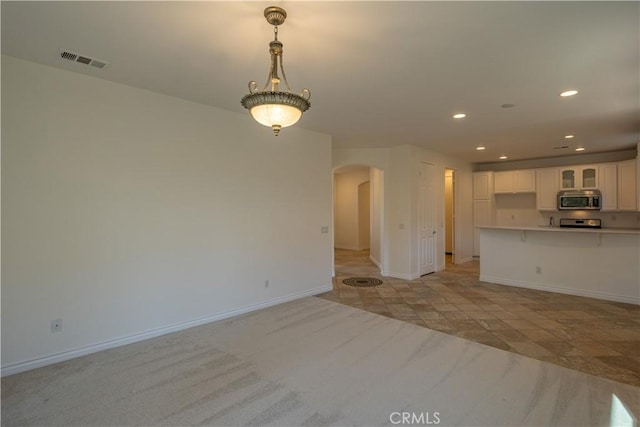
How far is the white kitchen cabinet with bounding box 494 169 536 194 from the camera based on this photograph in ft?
25.8

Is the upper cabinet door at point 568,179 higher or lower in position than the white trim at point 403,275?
higher

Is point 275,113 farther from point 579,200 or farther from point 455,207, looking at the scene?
point 579,200

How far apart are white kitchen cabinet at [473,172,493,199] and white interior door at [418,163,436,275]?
2.37 m

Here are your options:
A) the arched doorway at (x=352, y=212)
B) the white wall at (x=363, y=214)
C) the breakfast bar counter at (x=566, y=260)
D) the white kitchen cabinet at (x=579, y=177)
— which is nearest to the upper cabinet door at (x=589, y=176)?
the white kitchen cabinet at (x=579, y=177)

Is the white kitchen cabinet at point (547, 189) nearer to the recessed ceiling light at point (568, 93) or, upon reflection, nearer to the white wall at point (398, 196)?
the white wall at point (398, 196)

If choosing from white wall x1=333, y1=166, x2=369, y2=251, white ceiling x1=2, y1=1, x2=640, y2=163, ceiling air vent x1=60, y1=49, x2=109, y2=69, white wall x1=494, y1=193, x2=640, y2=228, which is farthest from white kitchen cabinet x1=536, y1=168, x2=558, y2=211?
ceiling air vent x1=60, y1=49, x2=109, y2=69

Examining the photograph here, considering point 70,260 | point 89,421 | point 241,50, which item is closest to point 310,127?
point 241,50

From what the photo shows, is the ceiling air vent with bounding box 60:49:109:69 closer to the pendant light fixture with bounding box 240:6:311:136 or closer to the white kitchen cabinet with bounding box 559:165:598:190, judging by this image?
the pendant light fixture with bounding box 240:6:311:136

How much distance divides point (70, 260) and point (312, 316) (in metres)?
2.71

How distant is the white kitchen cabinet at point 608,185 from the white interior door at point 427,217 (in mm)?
3578

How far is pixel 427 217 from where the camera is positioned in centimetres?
673

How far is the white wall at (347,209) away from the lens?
1045cm

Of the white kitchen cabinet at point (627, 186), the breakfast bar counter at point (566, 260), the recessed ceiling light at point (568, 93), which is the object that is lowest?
the breakfast bar counter at point (566, 260)

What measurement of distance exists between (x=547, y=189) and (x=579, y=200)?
712mm
